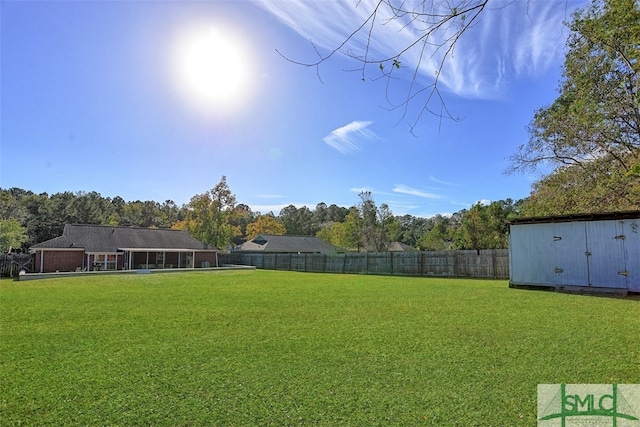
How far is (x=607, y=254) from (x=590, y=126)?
4.30 m

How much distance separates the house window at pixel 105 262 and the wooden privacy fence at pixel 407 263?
10350 millimetres

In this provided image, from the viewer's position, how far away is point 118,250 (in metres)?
25.9

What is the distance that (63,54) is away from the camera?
723 centimetres

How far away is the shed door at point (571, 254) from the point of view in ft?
33.9

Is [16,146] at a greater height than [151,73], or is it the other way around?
[151,73]

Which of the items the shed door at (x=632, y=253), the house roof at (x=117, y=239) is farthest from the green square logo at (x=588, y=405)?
the house roof at (x=117, y=239)

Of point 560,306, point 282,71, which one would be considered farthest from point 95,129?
point 560,306

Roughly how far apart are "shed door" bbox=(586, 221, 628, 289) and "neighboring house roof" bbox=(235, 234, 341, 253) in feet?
99.4

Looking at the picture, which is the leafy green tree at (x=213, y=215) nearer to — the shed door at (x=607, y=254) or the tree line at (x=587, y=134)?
the tree line at (x=587, y=134)

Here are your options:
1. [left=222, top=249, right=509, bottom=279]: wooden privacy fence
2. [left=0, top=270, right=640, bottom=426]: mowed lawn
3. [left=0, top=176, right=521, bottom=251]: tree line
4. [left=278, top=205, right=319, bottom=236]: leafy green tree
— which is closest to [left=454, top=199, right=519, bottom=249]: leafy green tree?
[left=0, top=176, right=521, bottom=251]: tree line

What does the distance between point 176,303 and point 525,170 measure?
13.8 m

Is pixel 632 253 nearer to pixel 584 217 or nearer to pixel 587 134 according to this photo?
pixel 584 217

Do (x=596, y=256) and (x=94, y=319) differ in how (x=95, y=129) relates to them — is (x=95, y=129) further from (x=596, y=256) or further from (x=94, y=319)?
(x=596, y=256)

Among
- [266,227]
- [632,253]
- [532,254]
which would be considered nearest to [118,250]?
[266,227]
